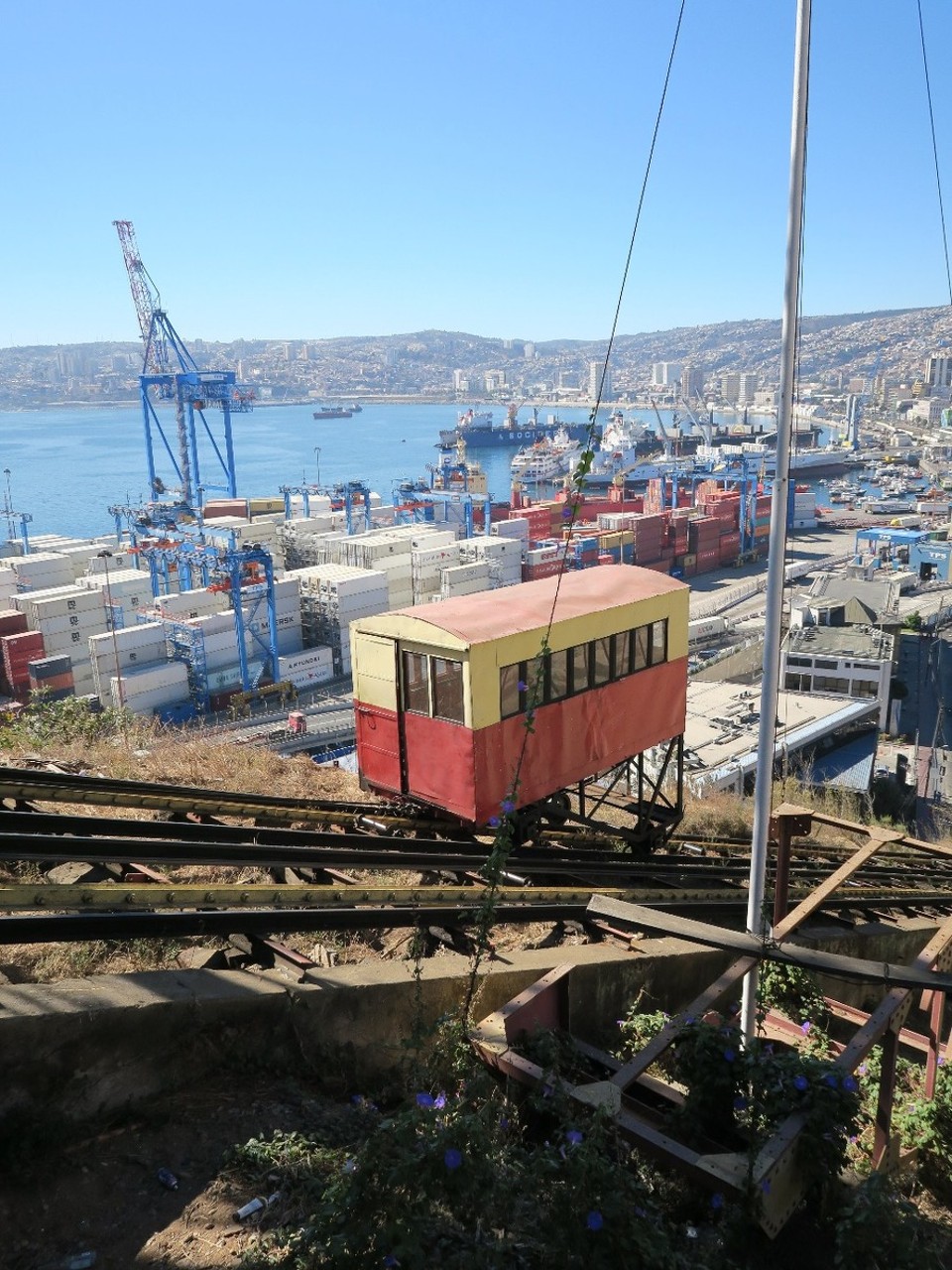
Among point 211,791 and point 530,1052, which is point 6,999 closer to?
point 530,1052

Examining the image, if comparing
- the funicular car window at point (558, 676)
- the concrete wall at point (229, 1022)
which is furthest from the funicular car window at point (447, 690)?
the concrete wall at point (229, 1022)

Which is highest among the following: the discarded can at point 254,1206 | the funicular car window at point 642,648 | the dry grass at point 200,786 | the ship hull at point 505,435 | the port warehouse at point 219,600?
the funicular car window at point 642,648

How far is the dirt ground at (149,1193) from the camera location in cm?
221

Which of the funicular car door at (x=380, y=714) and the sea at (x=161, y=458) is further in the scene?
the sea at (x=161, y=458)

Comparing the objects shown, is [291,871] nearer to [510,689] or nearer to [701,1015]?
[510,689]

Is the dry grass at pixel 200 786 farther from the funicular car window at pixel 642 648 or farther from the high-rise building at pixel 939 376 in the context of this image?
the high-rise building at pixel 939 376

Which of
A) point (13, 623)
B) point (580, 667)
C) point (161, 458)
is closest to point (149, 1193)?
point (580, 667)

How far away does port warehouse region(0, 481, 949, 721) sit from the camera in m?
31.7

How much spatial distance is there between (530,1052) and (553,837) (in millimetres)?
3838

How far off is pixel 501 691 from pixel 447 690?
0.36 m

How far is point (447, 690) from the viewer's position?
601cm

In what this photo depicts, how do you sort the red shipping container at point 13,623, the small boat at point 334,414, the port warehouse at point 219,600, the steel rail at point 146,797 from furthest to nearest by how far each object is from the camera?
the small boat at point 334,414
the port warehouse at point 219,600
the red shipping container at point 13,623
the steel rail at point 146,797

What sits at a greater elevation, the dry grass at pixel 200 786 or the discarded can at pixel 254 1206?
the discarded can at pixel 254 1206

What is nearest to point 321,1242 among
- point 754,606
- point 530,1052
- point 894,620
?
point 530,1052
